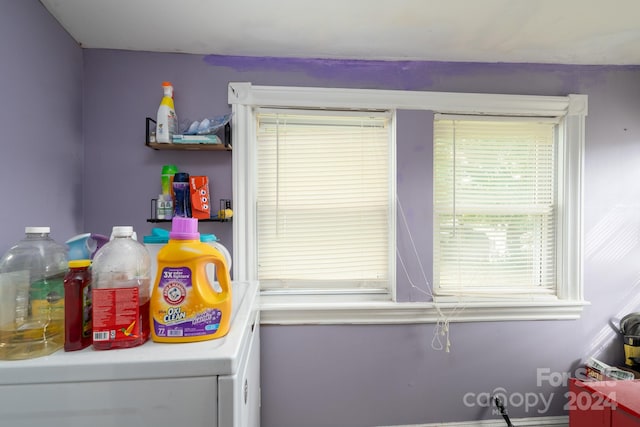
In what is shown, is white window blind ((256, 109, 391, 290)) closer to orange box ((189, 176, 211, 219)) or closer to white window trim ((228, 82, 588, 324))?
white window trim ((228, 82, 588, 324))

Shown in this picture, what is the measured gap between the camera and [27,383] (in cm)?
54

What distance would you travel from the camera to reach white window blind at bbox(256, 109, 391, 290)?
5.07ft

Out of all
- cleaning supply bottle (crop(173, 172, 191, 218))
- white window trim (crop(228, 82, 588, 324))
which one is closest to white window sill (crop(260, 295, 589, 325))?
white window trim (crop(228, 82, 588, 324))

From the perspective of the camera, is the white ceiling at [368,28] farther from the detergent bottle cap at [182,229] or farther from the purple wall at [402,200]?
the detergent bottle cap at [182,229]

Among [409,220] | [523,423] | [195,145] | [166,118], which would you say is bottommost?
[523,423]

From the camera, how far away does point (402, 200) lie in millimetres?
1540

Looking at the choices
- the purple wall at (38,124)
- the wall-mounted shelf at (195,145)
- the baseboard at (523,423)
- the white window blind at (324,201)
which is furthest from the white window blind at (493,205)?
the purple wall at (38,124)

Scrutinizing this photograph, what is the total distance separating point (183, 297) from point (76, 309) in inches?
8.5

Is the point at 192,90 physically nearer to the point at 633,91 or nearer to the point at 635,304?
the point at 633,91

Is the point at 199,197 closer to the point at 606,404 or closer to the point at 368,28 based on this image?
the point at 368,28

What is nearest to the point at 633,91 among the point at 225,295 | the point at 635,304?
the point at 635,304

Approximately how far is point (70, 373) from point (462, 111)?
187 centimetres

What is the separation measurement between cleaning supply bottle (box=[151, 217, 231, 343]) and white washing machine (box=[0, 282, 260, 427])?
6 cm

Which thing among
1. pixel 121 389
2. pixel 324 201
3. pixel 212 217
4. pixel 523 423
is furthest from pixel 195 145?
pixel 523 423
